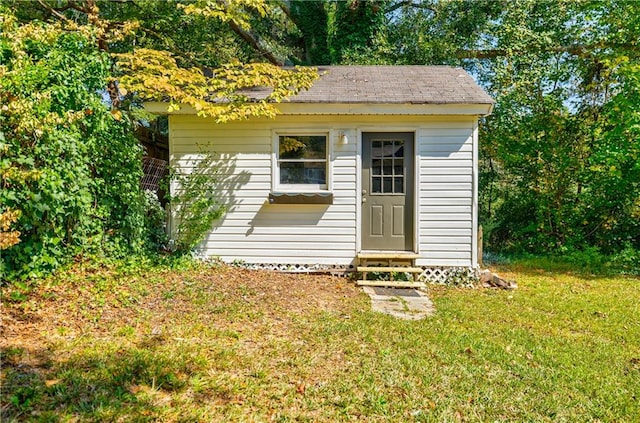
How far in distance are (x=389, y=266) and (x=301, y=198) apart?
5.81 feet

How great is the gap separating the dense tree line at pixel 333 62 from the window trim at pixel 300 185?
0.72 m

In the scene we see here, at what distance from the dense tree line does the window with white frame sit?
83 centimetres

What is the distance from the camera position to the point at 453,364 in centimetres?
296

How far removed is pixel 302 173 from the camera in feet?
19.4

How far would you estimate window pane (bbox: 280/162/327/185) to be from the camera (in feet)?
19.3

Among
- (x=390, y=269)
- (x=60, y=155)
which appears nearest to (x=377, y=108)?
(x=390, y=269)

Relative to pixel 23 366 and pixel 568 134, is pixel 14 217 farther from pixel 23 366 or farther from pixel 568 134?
pixel 568 134

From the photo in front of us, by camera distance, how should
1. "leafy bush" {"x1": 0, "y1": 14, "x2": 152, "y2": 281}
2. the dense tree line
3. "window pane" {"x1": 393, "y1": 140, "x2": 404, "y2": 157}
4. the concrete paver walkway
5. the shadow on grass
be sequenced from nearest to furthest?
the shadow on grass < "leafy bush" {"x1": 0, "y1": 14, "x2": 152, "y2": 281} < the dense tree line < the concrete paver walkway < "window pane" {"x1": 393, "y1": 140, "x2": 404, "y2": 157}

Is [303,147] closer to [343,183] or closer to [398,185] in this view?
[343,183]

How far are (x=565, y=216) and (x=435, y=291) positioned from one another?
17.3 feet

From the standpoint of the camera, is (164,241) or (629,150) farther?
(629,150)

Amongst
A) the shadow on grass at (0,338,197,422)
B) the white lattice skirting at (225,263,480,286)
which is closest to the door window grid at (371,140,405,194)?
the white lattice skirting at (225,263,480,286)

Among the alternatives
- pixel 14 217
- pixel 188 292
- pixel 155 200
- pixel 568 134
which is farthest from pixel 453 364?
pixel 568 134

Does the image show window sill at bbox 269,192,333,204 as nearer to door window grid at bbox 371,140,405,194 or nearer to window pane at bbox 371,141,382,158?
door window grid at bbox 371,140,405,194
